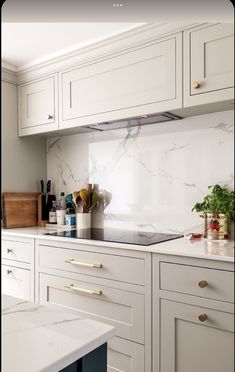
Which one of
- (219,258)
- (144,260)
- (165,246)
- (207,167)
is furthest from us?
(144,260)

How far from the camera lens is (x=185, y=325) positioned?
43cm

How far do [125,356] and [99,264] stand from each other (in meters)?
0.20

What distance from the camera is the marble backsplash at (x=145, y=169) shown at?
17.6 inches

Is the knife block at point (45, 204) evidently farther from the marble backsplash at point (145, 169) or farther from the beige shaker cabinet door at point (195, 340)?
the beige shaker cabinet door at point (195, 340)

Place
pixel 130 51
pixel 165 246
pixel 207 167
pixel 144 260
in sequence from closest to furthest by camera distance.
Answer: pixel 207 167 < pixel 165 246 < pixel 144 260 < pixel 130 51

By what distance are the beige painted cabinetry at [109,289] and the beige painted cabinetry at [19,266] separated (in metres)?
0.03

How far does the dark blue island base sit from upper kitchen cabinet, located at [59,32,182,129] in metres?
0.50

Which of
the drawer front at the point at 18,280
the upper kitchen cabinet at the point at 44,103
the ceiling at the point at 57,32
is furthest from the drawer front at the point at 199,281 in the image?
the upper kitchen cabinet at the point at 44,103

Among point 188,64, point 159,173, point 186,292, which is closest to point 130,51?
point 188,64

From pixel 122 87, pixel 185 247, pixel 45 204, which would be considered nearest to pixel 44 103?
pixel 122 87

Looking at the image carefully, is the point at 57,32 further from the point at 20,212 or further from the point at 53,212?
the point at 20,212

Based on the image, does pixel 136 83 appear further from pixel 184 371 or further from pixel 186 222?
pixel 184 371

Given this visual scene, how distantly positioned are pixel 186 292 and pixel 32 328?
22 cm

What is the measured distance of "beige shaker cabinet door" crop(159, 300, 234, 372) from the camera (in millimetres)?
251
